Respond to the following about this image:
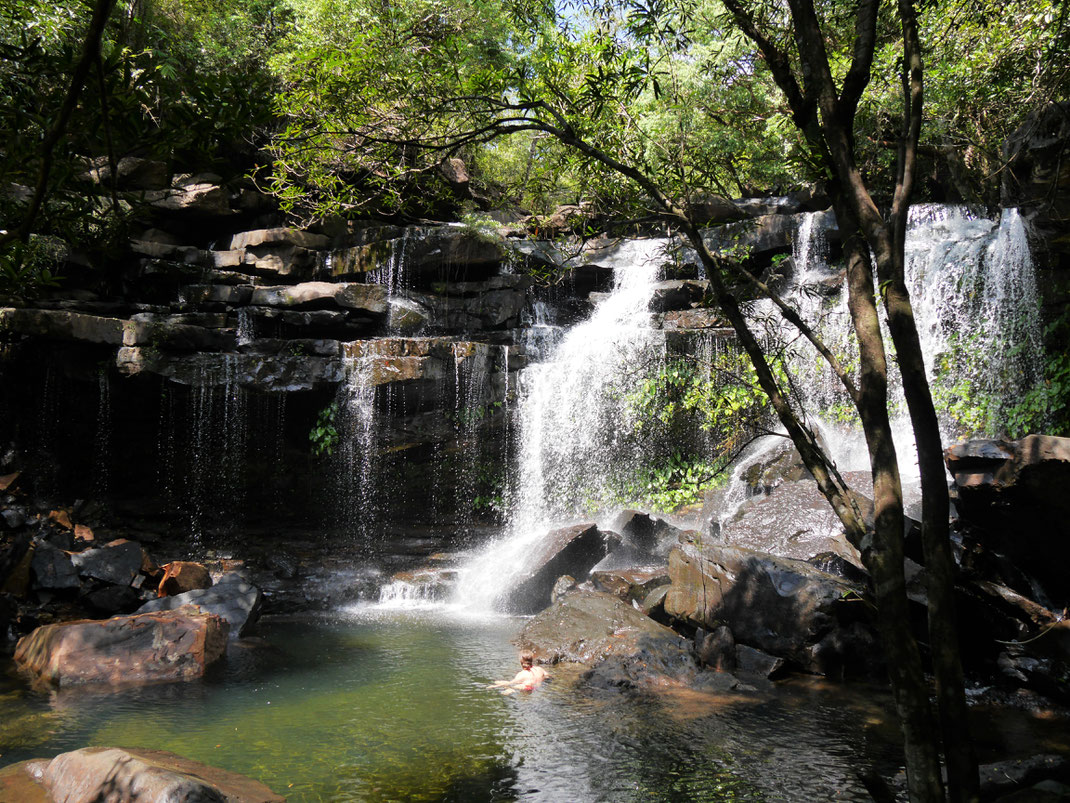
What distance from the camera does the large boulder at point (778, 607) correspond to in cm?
808

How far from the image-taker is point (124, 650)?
8031 millimetres

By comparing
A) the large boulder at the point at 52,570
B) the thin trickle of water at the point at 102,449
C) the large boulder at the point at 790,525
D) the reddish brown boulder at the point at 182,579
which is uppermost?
the thin trickle of water at the point at 102,449

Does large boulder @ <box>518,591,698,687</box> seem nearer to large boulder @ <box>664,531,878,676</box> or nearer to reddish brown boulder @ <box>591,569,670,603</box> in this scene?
large boulder @ <box>664,531,878,676</box>

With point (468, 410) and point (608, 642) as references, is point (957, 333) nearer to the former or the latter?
point (608, 642)

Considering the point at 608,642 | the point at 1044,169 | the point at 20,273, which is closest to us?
the point at 20,273

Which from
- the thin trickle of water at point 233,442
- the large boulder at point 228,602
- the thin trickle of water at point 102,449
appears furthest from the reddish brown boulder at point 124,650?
the thin trickle of water at point 102,449

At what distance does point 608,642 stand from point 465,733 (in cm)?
267

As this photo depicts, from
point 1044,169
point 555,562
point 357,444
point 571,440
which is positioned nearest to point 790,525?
point 555,562

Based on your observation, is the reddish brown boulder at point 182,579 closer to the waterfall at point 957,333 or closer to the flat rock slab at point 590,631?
the flat rock slab at point 590,631

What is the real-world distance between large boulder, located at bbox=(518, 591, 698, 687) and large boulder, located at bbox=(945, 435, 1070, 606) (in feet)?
12.5

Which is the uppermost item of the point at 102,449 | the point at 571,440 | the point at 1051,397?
the point at 1051,397

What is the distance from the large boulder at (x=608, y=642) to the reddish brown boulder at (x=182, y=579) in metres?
5.46

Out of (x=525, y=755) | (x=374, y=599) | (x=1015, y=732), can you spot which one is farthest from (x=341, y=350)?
(x=1015, y=732)

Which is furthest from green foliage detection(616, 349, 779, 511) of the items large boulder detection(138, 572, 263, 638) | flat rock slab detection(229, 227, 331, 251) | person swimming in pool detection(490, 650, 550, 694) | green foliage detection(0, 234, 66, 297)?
green foliage detection(0, 234, 66, 297)
